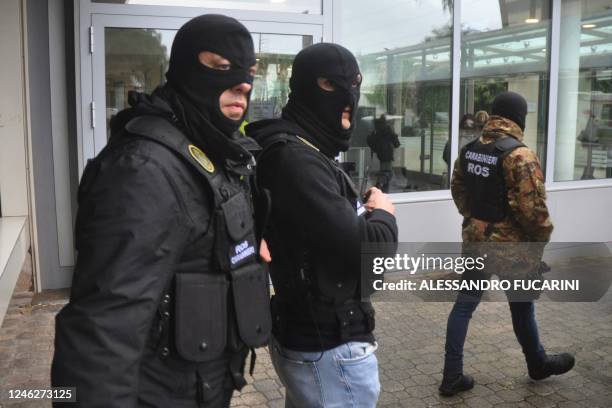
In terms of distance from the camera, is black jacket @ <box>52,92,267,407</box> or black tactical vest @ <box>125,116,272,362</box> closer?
black jacket @ <box>52,92,267,407</box>

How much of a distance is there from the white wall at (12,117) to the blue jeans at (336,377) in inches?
169

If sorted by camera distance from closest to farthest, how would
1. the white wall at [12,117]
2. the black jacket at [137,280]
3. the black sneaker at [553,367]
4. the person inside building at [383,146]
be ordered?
the black jacket at [137,280] < the black sneaker at [553,367] < the white wall at [12,117] < the person inside building at [383,146]

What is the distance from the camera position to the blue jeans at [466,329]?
158 inches

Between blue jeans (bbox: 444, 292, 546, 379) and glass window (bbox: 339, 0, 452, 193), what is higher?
glass window (bbox: 339, 0, 452, 193)

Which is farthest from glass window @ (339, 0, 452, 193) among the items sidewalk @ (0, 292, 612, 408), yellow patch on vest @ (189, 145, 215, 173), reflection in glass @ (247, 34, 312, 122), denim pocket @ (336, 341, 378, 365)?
yellow patch on vest @ (189, 145, 215, 173)

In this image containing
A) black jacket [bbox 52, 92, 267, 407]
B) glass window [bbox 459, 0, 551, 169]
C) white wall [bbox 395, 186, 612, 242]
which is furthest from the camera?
glass window [bbox 459, 0, 551, 169]

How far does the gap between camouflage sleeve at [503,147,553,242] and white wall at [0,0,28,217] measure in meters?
4.22

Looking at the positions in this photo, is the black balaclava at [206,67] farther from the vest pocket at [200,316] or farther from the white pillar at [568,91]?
the white pillar at [568,91]

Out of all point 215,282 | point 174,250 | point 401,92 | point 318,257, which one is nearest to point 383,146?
point 401,92

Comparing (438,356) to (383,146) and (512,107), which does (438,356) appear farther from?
(383,146)

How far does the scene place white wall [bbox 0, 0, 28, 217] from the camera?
535 cm

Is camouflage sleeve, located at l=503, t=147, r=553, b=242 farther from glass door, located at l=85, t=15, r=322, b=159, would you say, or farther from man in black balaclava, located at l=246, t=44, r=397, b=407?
glass door, located at l=85, t=15, r=322, b=159

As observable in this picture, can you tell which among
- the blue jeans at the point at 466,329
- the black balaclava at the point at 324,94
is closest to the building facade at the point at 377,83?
the blue jeans at the point at 466,329

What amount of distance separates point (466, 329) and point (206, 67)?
9.58 feet
